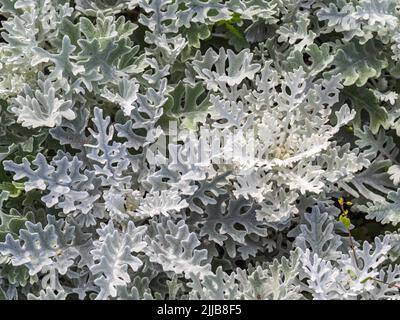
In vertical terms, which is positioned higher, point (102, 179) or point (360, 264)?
point (102, 179)

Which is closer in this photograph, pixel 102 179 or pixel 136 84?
pixel 102 179

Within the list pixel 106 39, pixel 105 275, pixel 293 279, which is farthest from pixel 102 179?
pixel 293 279

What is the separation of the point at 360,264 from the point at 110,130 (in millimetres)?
836

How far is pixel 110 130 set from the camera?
2035 mm

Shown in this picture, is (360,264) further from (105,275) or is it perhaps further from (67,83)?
(67,83)

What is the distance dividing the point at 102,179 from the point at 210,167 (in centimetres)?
32

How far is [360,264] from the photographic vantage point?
2059mm

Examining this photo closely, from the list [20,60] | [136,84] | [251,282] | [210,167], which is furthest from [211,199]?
[20,60]

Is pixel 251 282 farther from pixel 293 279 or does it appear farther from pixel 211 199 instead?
pixel 211 199

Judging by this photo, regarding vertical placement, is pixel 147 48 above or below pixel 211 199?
above

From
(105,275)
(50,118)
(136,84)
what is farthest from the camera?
(136,84)

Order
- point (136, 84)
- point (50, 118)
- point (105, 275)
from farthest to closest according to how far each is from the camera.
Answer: point (136, 84) → point (50, 118) → point (105, 275)
